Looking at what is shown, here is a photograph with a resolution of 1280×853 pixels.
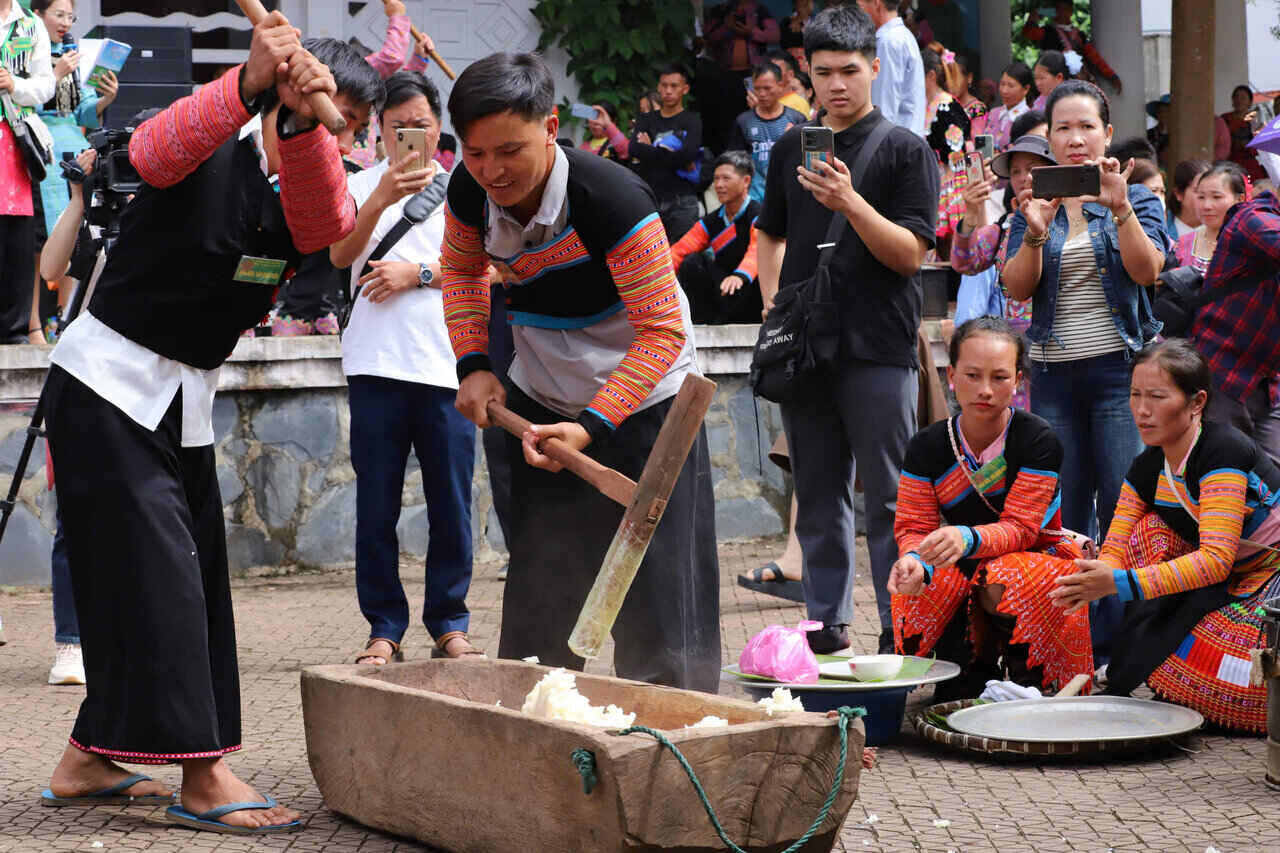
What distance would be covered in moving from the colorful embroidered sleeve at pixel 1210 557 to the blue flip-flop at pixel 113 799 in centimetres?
277

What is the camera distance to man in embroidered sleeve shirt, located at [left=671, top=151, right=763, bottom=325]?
30.9 feet

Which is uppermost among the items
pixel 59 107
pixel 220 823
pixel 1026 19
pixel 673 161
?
pixel 1026 19

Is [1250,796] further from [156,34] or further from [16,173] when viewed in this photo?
[156,34]

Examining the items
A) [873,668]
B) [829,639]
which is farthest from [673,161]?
[873,668]

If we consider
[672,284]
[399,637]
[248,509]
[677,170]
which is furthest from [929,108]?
[672,284]

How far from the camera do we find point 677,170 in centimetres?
1059

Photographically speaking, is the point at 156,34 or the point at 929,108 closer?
the point at 929,108

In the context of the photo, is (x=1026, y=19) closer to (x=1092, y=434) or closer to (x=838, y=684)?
(x=1092, y=434)

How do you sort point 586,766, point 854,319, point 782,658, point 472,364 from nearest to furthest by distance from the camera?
point 586,766
point 472,364
point 782,658
point 854,319

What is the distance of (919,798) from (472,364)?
159 cm

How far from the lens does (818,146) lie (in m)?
5.41

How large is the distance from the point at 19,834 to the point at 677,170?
7429 millimetres

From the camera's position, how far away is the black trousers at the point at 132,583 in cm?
376

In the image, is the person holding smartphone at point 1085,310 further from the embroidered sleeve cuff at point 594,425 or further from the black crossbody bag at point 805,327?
the embroidered sleeve cuff at point 594,425
